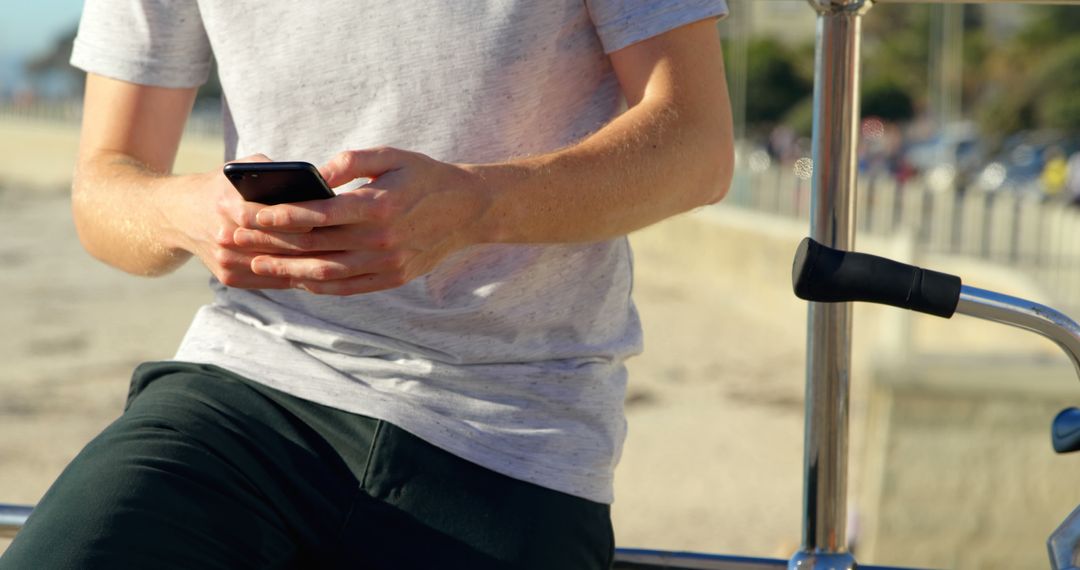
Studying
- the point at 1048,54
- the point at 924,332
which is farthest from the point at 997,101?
the point at 924,332

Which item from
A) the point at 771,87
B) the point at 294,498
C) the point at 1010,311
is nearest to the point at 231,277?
the point at 294,498

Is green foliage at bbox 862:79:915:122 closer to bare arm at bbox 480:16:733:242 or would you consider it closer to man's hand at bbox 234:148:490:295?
bare arm at bbox 480:16:733:242

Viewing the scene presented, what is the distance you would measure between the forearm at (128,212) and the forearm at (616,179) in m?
0.36

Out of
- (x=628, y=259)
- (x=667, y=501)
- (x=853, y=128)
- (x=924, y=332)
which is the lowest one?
(x=667, y=501)

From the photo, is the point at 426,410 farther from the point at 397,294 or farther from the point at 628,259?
the point at 628,259

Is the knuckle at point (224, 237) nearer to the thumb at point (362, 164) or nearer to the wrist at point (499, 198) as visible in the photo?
the thumb at point (362, 164)

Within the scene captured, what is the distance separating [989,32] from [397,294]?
4803 cm

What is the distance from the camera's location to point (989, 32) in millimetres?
46125

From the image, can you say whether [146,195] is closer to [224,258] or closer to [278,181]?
[224,258]

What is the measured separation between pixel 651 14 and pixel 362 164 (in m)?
0.45

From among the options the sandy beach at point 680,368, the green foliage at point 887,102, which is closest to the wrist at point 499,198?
the sandy beach at point 680,368

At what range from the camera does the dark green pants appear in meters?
1.36

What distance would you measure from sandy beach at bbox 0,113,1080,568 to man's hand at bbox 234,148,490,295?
14.0ft

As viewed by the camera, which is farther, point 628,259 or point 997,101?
point 997,101
